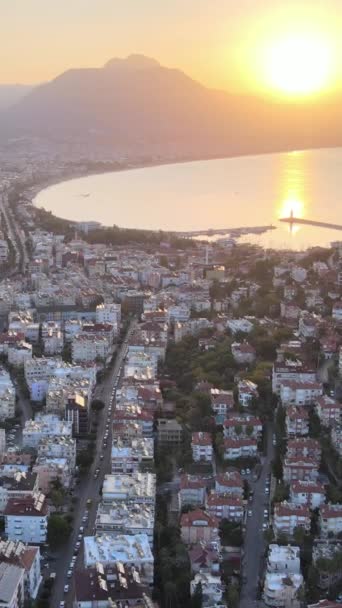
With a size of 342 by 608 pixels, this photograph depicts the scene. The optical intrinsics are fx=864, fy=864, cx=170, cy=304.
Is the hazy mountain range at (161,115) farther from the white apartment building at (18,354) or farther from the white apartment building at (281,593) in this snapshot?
the white apartment building at (281,593)

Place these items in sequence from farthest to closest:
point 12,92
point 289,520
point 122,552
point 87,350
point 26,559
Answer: point 12,92, point 87,350, point 289,520, point 122,552, point 26,559

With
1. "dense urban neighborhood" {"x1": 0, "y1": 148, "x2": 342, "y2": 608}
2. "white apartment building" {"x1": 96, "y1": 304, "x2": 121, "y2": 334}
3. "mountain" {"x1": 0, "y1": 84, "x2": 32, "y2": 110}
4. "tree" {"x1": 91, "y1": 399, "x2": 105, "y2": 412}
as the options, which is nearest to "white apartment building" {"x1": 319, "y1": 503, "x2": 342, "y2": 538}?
"dense urban neighborhood" {"x1": 0, "y1": 148, "x2": 342, "y2": 608}

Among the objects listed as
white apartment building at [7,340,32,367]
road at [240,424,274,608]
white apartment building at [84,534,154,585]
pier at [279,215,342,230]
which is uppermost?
pier at [279,215,342,230]

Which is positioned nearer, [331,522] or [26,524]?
[26,524]

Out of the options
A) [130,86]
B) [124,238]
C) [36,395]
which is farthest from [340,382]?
[130,86]

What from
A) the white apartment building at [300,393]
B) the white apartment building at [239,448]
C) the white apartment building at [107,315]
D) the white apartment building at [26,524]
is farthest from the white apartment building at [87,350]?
the white apartment building at [26,524]

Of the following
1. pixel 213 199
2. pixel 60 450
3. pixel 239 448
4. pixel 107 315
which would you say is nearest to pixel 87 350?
pixel 107 315

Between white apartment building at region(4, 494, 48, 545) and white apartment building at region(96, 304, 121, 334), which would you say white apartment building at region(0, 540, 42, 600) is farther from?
white apartment building at region(96, 304, 121, 334)

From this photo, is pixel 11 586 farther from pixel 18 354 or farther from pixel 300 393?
pixel 18 354
